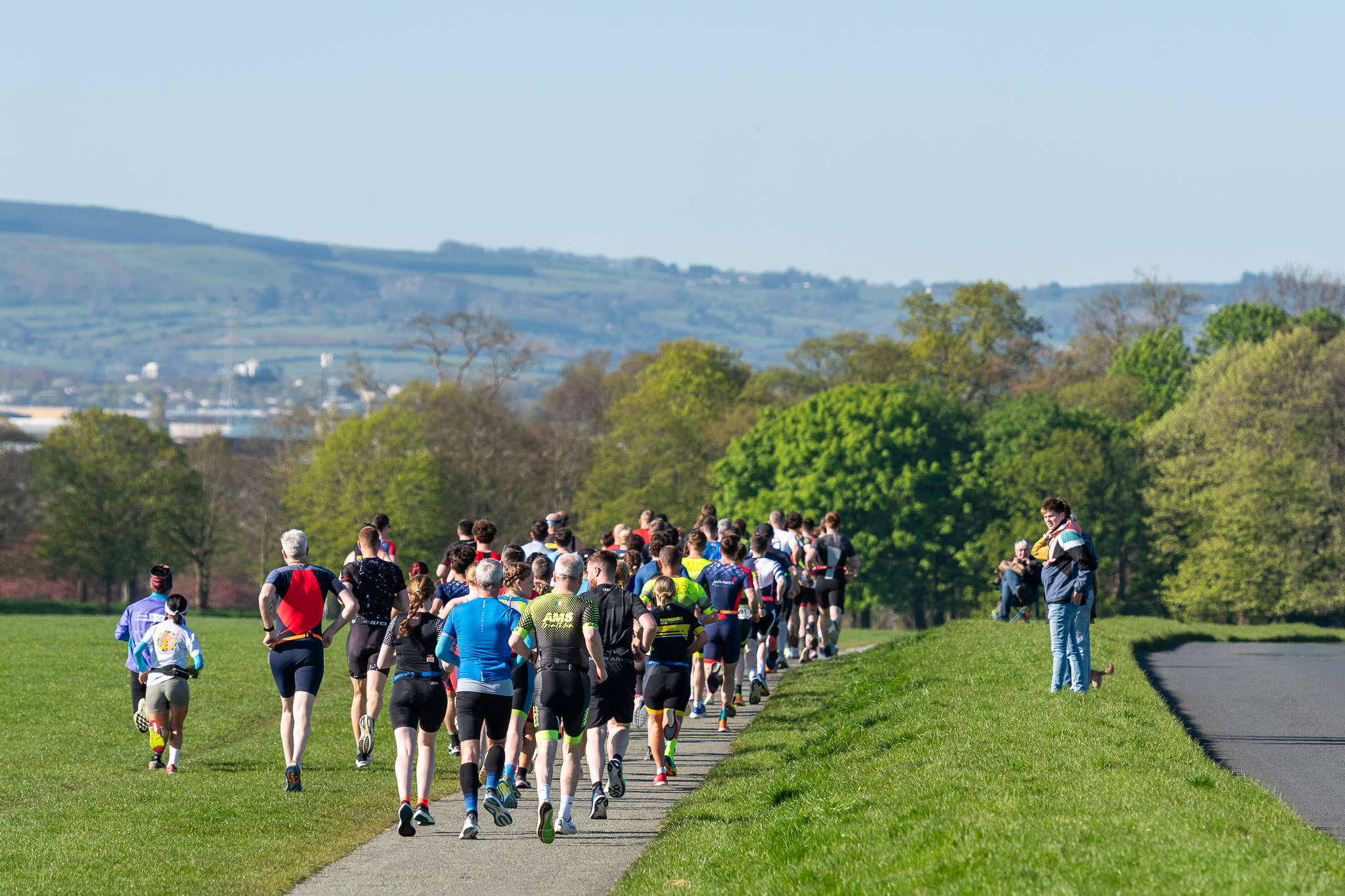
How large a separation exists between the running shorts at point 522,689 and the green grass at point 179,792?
4.89 ft

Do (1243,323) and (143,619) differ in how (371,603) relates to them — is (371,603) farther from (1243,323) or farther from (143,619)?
(1243,323)

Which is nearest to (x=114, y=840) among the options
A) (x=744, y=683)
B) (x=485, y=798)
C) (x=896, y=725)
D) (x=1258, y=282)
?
(x=485, y=798)

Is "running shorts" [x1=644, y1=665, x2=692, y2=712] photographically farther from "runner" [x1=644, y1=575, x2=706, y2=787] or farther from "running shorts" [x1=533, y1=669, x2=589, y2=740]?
"running shorts" [x1=533, y1=669, x2=589, y2=740]

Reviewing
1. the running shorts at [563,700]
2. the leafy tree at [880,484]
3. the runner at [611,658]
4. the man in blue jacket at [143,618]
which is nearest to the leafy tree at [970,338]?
the leafy tree at [880,484]

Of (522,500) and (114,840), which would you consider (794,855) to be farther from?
(522,500)

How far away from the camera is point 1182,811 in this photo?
33.5ft

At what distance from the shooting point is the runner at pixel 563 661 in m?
11.9

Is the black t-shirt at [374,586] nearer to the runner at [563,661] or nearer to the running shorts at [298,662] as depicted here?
the running shorts at [298,662]

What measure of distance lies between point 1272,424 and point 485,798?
223 ft

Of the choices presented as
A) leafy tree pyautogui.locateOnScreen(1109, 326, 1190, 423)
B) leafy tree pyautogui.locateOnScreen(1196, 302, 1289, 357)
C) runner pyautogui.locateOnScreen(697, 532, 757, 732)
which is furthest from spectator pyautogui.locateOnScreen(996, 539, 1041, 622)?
leafy tree pyautogui.locateOnScreen(1109, 326, 1190, 423)

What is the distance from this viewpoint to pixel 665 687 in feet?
46.0

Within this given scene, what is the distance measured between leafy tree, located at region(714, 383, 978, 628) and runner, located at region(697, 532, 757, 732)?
52709 millimetres

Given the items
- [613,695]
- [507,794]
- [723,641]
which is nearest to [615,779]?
[613,695]

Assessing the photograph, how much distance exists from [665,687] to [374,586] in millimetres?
3142
